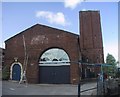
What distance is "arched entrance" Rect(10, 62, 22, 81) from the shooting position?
103 feet

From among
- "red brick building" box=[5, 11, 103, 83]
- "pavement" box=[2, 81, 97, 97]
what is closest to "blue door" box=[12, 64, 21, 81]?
"red brick building" box=[5, 11, 103, 83]

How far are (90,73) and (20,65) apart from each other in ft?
56.0

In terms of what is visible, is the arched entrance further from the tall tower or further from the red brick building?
the tall tower

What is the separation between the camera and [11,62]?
105 feet

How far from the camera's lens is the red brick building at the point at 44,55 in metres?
31.0

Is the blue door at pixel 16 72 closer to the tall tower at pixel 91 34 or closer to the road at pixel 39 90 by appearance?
the road at pixel 39 90

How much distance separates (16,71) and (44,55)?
4172 millimetres

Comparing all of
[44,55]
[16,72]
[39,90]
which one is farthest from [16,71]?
[39,90]

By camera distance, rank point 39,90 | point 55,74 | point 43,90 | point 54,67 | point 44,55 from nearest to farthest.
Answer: point 39,90 < point 43,90 < point 55,74 < point 54,67 < point 44,55

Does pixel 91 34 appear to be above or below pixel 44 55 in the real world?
above

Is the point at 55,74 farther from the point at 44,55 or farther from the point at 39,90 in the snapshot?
the point at 39,90

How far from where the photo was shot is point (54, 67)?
31234 millimetres

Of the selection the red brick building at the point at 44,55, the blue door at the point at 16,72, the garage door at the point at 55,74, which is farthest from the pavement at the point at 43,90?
the blue door at the point at 16,72

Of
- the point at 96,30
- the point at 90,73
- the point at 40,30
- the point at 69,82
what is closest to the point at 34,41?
the point at 40,30
